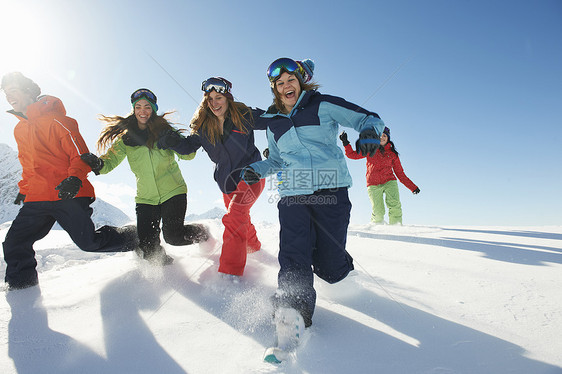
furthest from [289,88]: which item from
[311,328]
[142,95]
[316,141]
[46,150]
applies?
[46,150]

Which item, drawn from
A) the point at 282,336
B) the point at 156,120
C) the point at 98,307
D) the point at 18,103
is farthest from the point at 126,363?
the point at 18,103

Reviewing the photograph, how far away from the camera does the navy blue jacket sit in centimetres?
324

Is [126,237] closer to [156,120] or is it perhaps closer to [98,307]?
[98,307]

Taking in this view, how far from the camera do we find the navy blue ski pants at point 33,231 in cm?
299

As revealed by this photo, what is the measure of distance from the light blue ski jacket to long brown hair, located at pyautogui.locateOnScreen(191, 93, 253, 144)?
0.97m

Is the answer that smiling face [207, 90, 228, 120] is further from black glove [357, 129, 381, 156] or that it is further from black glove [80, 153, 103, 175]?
black glove [357, 129, 381, 156]

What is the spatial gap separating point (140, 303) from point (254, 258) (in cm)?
142

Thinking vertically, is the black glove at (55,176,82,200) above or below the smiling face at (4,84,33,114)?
below

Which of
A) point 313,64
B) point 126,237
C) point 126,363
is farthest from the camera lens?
point 126,237

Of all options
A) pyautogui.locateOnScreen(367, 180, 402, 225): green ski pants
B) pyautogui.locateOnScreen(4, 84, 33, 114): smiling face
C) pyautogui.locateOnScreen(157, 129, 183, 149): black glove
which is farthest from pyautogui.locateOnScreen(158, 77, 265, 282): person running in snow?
pyautogui.locateOnScreen(367, 180, 402, 225): green ski pants

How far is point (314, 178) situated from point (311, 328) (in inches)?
41.4

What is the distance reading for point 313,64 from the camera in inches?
117

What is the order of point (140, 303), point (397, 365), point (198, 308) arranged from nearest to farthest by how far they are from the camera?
1. point (397, 365)
2. point (198, 308)
3. point (140, 303)

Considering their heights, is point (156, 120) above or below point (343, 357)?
above
